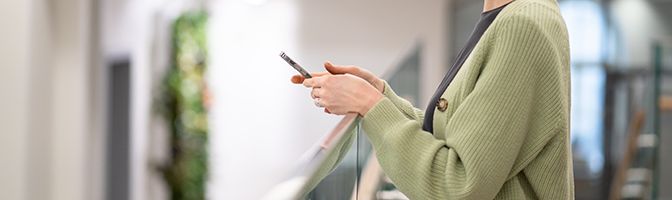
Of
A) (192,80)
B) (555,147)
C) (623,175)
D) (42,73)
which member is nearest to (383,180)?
(42,73)

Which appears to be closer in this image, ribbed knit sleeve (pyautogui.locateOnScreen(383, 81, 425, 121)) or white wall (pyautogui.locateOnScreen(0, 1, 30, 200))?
ribbed knit sleeve (pyautogui.locateOnScreen(383, 81, 425, 121))

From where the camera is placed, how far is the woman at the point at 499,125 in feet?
5.04

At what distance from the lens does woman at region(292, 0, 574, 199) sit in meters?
1.54

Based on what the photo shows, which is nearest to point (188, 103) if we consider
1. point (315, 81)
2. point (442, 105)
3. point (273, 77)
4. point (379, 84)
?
point (273, 77)

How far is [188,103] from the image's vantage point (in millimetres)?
10859

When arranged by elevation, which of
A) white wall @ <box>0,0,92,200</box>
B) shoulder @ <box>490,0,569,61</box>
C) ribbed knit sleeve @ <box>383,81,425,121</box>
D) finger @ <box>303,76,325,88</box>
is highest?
shoulder @ <box>490,0,569,61</box>

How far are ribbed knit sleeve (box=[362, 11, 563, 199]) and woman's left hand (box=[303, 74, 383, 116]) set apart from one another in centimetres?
10

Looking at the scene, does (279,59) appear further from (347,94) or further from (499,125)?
(499,125)

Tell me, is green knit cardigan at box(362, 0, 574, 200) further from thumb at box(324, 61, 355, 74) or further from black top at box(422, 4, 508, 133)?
thumb at box(324, 61, 355, 74)

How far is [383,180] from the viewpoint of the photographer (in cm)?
388

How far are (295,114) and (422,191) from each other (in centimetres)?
998

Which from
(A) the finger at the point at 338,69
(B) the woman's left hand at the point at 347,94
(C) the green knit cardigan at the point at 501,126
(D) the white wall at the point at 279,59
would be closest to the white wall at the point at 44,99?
(A) the finger at the point at 338,69

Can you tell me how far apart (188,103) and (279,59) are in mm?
1085

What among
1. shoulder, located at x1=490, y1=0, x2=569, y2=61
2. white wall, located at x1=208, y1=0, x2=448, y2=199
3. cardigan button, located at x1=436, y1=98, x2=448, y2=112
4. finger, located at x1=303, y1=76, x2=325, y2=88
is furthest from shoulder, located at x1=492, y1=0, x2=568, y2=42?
white wall, located at x1=208, y1=0, x2=448, y2=199
